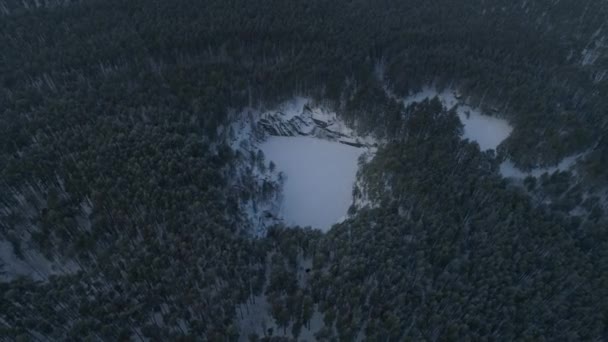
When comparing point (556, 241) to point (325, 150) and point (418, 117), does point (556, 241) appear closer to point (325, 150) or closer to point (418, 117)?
point (418, 117)

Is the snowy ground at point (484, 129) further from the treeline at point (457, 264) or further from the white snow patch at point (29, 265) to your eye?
the white snow patch at point (29, 265)

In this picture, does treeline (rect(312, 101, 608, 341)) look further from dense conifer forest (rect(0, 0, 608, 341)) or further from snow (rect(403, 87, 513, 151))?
snow (rect(403, 87, 513, 151))

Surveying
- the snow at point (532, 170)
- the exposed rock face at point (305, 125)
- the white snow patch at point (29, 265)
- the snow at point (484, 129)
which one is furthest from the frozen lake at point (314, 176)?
the white snow patch at point (29, 265)

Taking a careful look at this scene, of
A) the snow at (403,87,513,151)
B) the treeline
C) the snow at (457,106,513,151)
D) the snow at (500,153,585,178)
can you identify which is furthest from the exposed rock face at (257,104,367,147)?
the snow at (500,153,585,178)

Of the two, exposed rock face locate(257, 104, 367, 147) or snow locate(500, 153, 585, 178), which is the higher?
exposed rock face locate(257, 104, 367, 147)

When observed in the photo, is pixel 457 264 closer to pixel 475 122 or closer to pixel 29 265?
pixel 475 122
